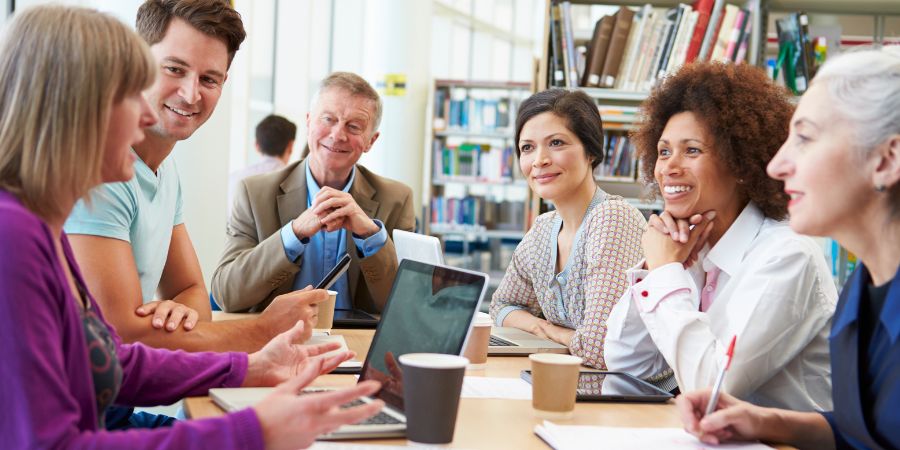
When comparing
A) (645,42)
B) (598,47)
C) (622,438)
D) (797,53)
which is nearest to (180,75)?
(622,438)

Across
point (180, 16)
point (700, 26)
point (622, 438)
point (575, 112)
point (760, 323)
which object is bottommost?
point (622, 438)

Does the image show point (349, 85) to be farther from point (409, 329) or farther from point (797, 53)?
point (797, 53)

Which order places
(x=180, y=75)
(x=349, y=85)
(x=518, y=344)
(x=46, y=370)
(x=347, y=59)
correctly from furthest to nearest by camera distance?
(x=347, y=59)
(x=349, y=85)
(x=180, y=75)
(x=518, y=344)
(x=46, y=370)

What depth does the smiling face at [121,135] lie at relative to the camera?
1063 millimetres

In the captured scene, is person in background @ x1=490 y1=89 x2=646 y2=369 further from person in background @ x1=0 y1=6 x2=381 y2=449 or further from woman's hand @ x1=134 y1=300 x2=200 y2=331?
person in background @ x1=0 y1=6 x2=381 y2=449

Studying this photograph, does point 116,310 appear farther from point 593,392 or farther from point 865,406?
point 865,406

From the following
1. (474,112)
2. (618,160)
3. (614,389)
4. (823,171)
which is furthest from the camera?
(474,112)

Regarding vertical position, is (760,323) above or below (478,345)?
above

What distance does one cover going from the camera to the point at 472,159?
666 cm

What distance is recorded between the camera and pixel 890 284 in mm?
1280

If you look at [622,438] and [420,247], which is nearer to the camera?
[622,438]

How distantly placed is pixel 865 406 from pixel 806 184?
1.13 ft

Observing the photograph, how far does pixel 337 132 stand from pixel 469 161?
12.6 feet

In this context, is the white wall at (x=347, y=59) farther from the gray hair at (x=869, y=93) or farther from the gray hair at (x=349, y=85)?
the gray hair at (x=869, y=93)
